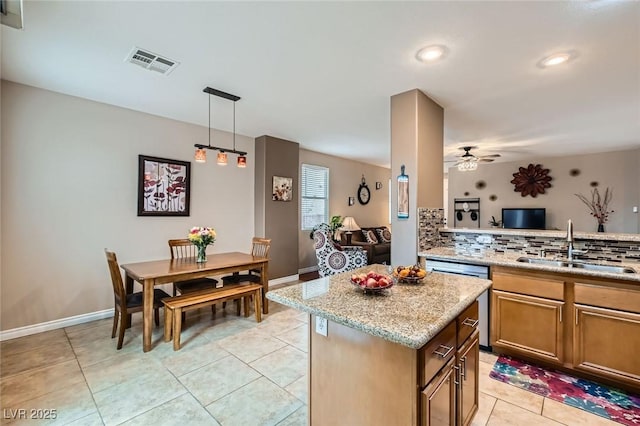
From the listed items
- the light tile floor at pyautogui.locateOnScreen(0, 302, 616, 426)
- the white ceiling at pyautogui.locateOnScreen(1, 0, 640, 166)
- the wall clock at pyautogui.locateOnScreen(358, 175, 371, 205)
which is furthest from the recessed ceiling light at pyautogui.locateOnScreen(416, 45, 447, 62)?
the wall clock at pyautogui.locateOnScreen(358, 175, 371, 205)

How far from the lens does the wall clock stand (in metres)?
7.46

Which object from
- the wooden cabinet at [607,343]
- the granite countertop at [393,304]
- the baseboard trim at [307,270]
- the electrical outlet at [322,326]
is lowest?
the baseboard trim at [307,270]

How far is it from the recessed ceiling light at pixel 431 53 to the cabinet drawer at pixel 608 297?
2.13 m

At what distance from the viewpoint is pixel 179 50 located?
2391 mm

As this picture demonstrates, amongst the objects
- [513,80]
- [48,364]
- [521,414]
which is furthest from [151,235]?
[513,80]

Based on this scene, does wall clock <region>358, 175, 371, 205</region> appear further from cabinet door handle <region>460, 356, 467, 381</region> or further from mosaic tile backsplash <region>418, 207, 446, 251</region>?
cabinet door handle <region>460, 356, 467, 381</region>

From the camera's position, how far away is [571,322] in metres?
2.29

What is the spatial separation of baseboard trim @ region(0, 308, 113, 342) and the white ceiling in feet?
8.48

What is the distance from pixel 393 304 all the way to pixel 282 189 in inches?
161

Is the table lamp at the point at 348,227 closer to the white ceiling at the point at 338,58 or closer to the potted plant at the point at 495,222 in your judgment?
the white ceiling at the point at 338,58

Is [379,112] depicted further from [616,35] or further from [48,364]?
[48,364]

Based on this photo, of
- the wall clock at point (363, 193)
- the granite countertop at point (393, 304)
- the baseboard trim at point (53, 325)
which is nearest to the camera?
the granite countertop at point (393, 304)

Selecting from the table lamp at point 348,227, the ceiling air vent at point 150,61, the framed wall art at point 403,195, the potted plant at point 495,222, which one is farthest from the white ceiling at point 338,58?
the potted plant at point 495,222

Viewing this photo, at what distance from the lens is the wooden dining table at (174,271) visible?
272 centimetres
